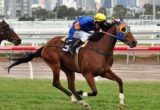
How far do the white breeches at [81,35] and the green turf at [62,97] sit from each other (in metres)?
1.28

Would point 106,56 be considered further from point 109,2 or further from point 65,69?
point 109,2

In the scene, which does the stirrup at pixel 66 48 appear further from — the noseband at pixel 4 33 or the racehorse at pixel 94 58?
the noseband at pixel 4 33

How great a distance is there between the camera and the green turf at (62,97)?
32.4 ft

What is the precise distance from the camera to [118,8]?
61.0 metres

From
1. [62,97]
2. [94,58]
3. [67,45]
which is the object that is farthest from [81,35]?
[62,97]

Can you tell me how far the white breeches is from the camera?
32.7ft

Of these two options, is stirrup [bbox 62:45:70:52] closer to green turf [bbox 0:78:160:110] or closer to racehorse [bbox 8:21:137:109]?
racehorse [bbox 8:21:137:109]

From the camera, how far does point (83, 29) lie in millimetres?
10156

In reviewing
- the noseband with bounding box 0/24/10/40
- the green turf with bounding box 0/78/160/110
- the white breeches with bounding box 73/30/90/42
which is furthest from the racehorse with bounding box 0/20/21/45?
the white breeches with bounding box 73/30/90/42

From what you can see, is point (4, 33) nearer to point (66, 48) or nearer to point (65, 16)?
point (66, 48)

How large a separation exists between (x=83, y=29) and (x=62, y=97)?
1.90 metres

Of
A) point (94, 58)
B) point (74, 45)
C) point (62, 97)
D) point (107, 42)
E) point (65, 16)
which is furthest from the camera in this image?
point (65, 16)

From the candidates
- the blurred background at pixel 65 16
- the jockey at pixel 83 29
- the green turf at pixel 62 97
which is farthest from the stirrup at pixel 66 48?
the blurred background at pixel 65 16

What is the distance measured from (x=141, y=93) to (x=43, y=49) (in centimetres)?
273
